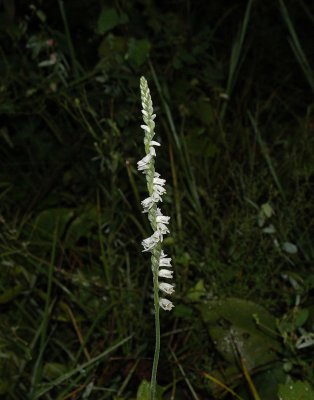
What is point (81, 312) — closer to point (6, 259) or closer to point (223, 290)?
point (6, 259)

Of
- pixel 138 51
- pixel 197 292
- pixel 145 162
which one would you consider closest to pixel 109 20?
pixel 138 51

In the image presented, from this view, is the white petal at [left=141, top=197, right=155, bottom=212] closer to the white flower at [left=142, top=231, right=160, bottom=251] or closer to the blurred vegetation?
the white flower at [left=142, top=231, right=160, bottom=251]

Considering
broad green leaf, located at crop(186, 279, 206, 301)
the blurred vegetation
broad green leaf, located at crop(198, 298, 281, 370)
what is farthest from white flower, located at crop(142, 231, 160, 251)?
broad green leaf, located at crop(186, 279, 206, 301)

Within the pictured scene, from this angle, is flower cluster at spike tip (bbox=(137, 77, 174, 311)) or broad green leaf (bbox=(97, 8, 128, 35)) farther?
broad green leaf (bbox=(97, 8, 128, 35))

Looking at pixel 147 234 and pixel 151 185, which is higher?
pixel 151 185

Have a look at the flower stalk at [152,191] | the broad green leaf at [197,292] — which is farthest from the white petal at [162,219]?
the broad green leaf at [197,292]

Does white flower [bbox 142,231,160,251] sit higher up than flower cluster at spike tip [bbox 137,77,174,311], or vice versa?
flower cluster at spike tip [bbox 137,77,174,311]

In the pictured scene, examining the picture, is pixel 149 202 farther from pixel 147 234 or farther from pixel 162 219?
pixel 147 234

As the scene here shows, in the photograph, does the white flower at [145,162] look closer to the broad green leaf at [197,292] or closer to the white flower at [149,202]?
the white flower at [149,202]
